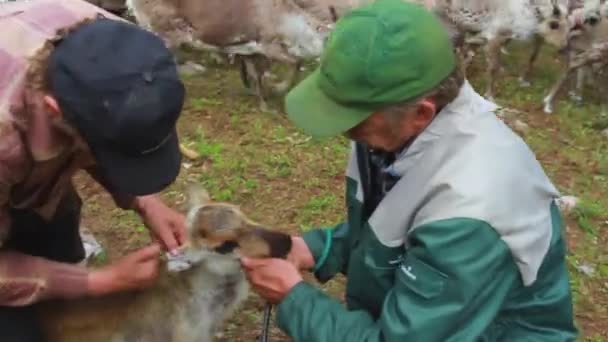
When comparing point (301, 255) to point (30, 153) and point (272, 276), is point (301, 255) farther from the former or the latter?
point (30, 153)

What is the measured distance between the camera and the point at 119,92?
7.03 feet

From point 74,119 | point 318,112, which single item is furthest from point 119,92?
point 318,112

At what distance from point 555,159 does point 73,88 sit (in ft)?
15.2

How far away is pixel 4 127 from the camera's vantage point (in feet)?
7.59

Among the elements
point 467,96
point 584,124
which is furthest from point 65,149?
point 584,124

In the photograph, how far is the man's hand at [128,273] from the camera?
2.81 metres

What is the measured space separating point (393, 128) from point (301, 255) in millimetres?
785

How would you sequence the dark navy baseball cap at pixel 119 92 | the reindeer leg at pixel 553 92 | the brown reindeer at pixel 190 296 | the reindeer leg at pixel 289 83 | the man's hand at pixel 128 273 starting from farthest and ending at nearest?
the reindeer leg at pixel 553 92 → the reindeer leg at pixel 289 83 → the brown reindeer at pixel 190 296 → the man's hand at pixel 128 273 → the dark navy baseball cap at pixel 119 92

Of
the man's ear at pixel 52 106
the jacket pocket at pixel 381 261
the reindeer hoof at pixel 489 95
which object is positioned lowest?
the reindeer hoof at pixel 489 95

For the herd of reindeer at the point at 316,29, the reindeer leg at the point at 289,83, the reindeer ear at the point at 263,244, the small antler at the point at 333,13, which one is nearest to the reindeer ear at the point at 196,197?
the reindeer ear at the point at 263,244

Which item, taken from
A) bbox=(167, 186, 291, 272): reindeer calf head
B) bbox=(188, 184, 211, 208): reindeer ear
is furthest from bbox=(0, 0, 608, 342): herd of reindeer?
bbox=(167, 186, 291, 272): reindeer calf head

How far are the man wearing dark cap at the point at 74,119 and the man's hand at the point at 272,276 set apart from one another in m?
0.32

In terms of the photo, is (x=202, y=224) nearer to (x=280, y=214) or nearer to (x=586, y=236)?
(x=280, y=214)

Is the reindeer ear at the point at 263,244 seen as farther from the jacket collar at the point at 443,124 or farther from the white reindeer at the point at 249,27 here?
the white reindeer at the point at 249,27
